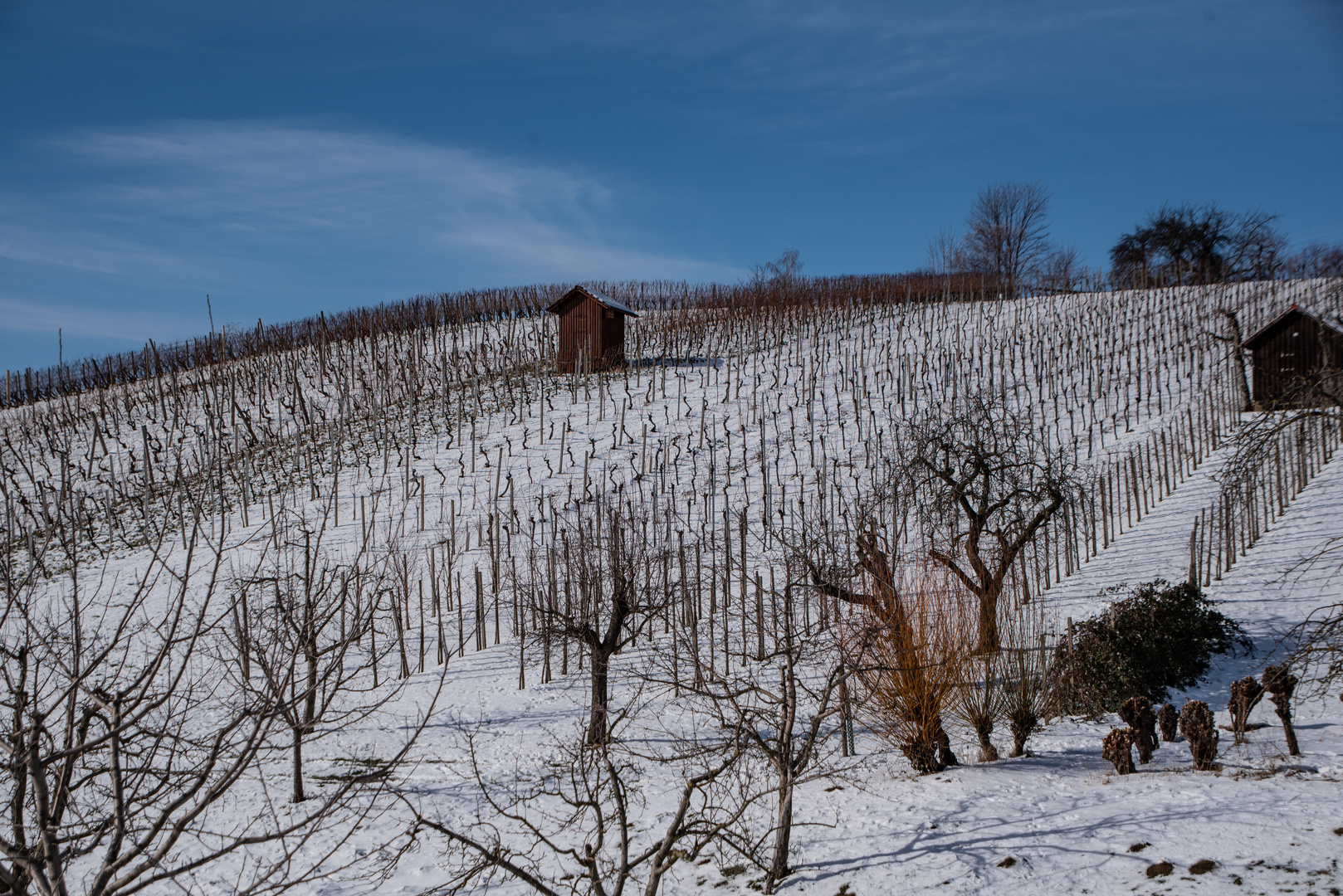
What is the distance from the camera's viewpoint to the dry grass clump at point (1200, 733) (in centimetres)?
866

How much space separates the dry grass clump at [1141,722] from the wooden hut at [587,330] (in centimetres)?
2199

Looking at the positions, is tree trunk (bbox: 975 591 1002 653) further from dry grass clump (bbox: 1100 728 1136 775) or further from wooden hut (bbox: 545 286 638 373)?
wooden hut (bbox: 545 286 638 373)

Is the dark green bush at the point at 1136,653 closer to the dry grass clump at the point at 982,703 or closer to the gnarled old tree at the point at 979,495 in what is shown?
the gnarled old tree at the point at 979,495

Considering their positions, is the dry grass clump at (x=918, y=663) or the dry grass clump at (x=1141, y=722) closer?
the dry grass clump at (x=918, y=663)

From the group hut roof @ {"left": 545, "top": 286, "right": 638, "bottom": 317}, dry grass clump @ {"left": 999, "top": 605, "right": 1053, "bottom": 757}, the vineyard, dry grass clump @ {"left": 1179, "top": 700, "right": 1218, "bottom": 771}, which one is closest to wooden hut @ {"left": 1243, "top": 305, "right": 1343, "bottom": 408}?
the vineyard

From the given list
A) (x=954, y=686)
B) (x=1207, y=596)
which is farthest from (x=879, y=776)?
(x=1207, y=596)

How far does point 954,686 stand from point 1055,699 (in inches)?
119

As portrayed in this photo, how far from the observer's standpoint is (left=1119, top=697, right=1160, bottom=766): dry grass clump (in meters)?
9.33

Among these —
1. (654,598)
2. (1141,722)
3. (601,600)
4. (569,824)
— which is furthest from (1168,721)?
(601,600)

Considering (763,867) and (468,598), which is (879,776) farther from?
(468,598)

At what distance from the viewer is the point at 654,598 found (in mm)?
13156

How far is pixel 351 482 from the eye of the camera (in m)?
21.9

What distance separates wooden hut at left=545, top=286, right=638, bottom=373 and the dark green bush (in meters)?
20.0

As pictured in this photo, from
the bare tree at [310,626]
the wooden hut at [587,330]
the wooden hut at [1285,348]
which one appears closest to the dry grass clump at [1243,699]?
the bare tree at [310,626]
